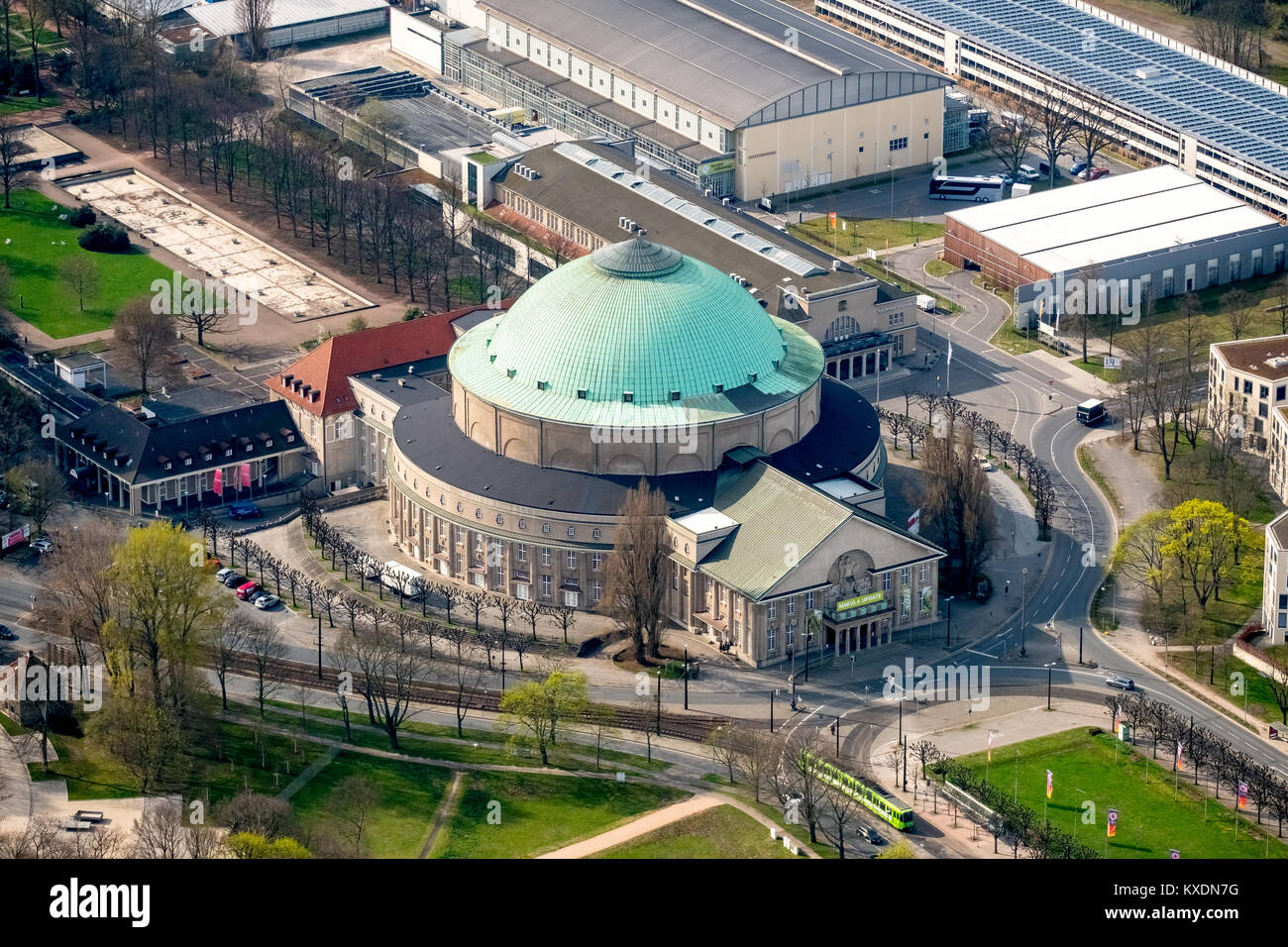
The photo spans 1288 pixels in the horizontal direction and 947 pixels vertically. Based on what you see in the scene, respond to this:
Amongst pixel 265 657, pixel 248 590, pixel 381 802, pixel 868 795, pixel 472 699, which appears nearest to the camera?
pixel 868 795

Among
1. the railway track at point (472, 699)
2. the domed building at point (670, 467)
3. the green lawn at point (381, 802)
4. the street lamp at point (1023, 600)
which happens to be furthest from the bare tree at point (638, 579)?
the street lamp at point (1023, 600)

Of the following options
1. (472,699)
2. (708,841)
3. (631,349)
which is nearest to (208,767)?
(472,699)

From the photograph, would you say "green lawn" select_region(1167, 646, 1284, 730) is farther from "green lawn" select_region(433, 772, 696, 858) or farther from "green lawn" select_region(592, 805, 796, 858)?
"green lawn" select_region(433, 772, 696, 858)

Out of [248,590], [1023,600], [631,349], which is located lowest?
[1023,600]

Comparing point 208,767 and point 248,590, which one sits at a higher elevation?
point 208,767

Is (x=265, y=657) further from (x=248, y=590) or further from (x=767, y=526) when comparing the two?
(x=767, y=526)

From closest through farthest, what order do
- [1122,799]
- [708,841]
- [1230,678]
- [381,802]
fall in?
[708,841] < [381,802] < [1122,799] < [1230,678]
